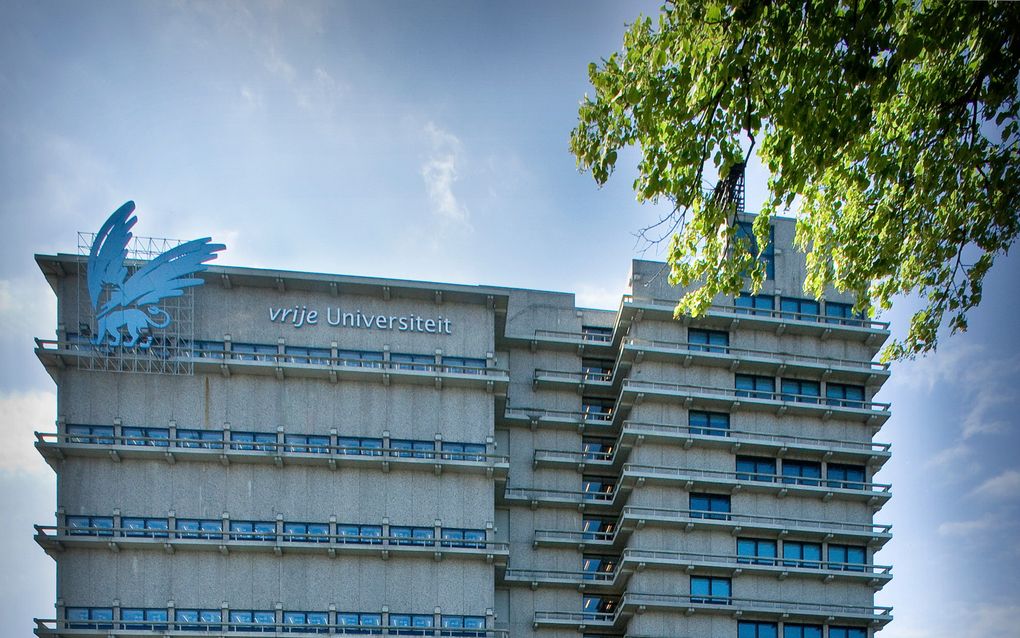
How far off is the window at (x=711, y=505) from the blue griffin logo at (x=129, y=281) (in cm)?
3036

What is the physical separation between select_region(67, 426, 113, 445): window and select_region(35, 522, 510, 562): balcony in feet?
14.8

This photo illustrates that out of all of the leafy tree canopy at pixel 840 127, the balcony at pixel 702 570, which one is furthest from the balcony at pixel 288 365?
the leafy tree canopy at pixel 840 127

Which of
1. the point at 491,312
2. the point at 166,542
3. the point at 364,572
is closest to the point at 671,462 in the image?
the point at 491,312

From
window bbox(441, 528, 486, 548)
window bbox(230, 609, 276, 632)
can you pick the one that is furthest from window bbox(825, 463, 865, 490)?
window bbox(230, 609, 276, 632)

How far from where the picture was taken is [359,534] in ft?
199

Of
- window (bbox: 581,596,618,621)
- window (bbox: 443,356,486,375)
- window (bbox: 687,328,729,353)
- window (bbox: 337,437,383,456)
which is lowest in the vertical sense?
window (bbox: 581,596,618,621)

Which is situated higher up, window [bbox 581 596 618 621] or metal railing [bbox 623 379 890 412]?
metal railing [bbox 623 379 890 412]

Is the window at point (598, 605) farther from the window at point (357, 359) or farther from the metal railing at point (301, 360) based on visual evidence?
the window at point (357, 359)

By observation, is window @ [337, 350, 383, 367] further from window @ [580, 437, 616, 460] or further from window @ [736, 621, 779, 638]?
window @ [736, 621, 779, 638]

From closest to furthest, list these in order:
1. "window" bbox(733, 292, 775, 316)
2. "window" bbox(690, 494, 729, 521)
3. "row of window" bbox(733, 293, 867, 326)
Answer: "window" bbox(690, 494, 729, 521) < "window" bbox(733, 292, 775, 316) < "row of window" bbox(733, 293, 867, 326)

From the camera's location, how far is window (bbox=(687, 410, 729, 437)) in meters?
66.2

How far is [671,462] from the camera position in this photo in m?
65.6

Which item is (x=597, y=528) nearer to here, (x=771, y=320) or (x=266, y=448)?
(x=771, y=320)

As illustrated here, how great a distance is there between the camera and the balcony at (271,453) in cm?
5934
